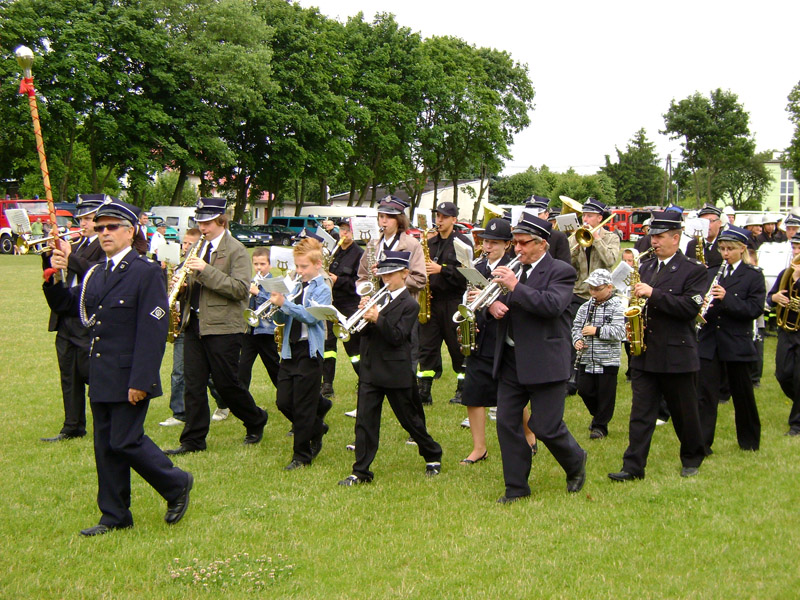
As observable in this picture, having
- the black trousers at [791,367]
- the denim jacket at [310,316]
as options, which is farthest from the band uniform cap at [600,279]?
the denim jacket at [310,316]

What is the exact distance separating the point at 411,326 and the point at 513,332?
88 centimetres

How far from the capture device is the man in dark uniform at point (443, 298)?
30.9ft

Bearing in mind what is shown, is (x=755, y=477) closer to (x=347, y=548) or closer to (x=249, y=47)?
(x=347, y=548)

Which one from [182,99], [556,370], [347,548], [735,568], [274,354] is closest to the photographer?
[735,568]

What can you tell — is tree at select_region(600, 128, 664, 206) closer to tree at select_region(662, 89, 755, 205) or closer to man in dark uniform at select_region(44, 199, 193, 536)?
tree at select_region(662, 89, 755, 205)

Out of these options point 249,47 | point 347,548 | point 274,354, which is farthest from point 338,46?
point 347,548

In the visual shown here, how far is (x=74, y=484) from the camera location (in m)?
6.76

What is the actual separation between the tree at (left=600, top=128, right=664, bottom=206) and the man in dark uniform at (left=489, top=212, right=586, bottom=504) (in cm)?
8443

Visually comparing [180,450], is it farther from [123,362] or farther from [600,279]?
[600,279]

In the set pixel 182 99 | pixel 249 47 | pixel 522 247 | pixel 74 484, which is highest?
pixel 249 47

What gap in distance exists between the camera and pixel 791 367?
866cm

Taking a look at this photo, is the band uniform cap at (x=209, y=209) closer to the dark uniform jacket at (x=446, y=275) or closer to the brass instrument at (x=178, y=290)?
the brass instrument at (x=178, y=290)

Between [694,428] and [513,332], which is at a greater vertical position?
[513,332]

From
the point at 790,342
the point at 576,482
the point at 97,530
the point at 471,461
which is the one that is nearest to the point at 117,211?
the point at 97,530
